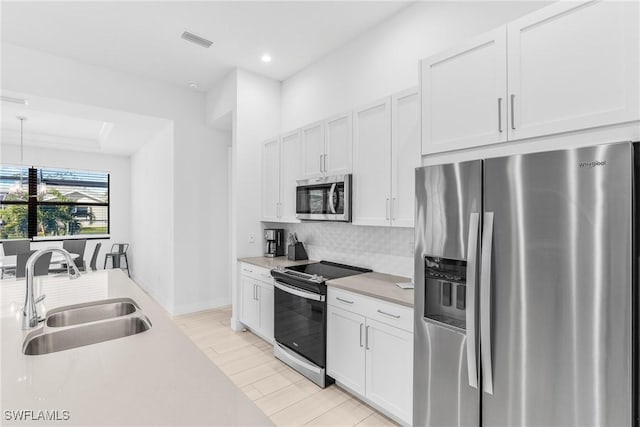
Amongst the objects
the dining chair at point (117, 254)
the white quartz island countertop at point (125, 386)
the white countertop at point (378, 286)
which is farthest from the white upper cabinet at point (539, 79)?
the dining chair at point (117, 254)

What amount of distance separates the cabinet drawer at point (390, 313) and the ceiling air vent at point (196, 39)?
3.07 m

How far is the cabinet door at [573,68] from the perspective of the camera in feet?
3.99

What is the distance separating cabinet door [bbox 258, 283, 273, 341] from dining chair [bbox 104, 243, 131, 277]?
495 centimetres

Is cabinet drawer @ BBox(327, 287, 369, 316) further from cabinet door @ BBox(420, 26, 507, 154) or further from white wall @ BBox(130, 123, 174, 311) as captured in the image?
white wall @ BBox(130, 123, 174, 311)

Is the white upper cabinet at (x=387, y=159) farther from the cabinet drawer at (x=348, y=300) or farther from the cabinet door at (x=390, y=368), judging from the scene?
the cabinet door at (x=390, y=368)

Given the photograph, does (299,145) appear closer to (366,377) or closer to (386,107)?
(386,107)

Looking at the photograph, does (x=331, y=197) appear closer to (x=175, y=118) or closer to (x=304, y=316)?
(x=304, y=316)

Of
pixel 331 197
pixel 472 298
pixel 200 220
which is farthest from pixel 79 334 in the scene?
pixel 200 220

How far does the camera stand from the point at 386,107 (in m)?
2.49

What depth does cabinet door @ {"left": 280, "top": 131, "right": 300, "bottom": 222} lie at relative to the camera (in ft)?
11.3

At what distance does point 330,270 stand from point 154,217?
384cm

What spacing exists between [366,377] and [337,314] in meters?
0.48

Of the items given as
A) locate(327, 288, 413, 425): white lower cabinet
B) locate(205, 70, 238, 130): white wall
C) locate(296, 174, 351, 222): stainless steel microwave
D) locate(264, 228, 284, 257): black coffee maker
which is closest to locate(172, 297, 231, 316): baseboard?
locate(264, 228, 284, 257): black coffee maker

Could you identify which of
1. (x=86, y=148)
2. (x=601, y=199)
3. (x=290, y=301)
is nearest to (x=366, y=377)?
(x=290, y=301)
